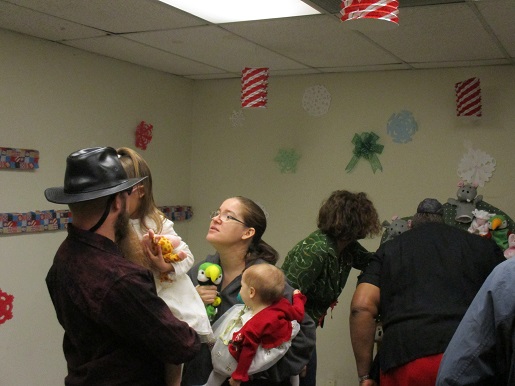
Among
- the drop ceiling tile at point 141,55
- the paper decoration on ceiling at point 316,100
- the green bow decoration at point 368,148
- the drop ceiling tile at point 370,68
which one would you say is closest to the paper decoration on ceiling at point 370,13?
the drop ceiling tile at point 141,55

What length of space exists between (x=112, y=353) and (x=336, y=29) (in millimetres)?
1972

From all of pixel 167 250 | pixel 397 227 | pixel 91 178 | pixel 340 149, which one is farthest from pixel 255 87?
pixel 91 178

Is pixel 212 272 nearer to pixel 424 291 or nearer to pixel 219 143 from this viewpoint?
pixel 424 291

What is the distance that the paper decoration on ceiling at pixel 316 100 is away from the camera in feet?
14.1

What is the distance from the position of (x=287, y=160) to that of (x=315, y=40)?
1372 mm

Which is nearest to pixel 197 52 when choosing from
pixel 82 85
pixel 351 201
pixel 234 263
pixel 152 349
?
pixel 82 85

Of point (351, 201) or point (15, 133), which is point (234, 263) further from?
point (15, 133)

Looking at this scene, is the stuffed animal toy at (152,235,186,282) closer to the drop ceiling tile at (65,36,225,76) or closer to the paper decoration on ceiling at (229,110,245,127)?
the drop ceiling tile at (65,36,225,76)

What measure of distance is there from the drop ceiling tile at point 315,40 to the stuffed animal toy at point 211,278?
125 centimetres

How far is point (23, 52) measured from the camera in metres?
3.37

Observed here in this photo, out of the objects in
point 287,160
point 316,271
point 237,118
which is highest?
point 237,118

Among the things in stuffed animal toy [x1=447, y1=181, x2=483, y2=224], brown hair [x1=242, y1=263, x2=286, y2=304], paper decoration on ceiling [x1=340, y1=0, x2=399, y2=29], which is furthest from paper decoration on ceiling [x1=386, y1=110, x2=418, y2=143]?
brown hair [x1=242, y1=263, x2=286, y2=304]

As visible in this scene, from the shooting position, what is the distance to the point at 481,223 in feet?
10.8

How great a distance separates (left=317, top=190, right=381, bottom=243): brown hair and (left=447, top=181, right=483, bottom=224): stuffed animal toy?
0.74 meters
